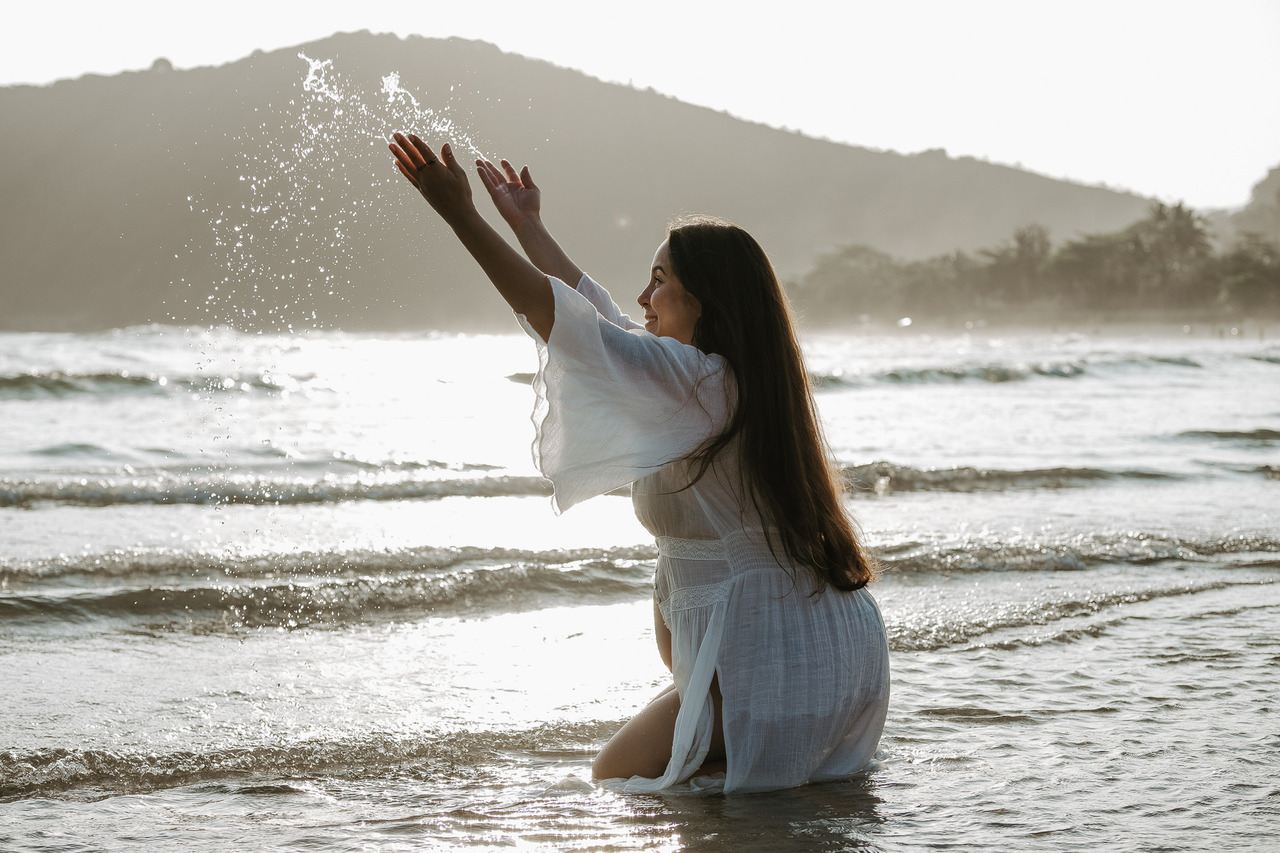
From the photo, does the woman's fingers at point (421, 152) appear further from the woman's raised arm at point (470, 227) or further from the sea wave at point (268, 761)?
the sea wave at point (268, 761)

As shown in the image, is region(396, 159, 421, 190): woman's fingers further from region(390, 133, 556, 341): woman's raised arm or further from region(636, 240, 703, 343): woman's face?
region(636, 240, 703, 343): woman's face

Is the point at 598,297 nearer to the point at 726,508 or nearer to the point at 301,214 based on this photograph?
the point at 726,508

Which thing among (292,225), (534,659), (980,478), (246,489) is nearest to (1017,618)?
(534,659)

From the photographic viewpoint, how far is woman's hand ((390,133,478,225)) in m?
2.12

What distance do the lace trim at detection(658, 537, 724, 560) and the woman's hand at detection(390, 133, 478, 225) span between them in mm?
944

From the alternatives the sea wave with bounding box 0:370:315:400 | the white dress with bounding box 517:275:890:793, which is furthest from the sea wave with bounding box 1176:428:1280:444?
the sea wave with bounding box 0:370:315:400

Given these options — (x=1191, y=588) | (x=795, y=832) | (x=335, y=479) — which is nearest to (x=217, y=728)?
(x=795, y=832)

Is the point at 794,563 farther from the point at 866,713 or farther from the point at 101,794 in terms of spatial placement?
Result: the point at 101,794

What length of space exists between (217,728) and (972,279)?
10044 cm

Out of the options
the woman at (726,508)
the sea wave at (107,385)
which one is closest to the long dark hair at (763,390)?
the woman at (726,508)

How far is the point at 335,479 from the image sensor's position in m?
9.58

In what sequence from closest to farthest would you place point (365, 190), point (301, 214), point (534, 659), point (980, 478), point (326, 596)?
point (534, 659), point (326, 596), point (980, 478), point (301, 214), point (365, 190)

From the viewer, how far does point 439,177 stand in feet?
7.01

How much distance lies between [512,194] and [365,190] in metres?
60.3
